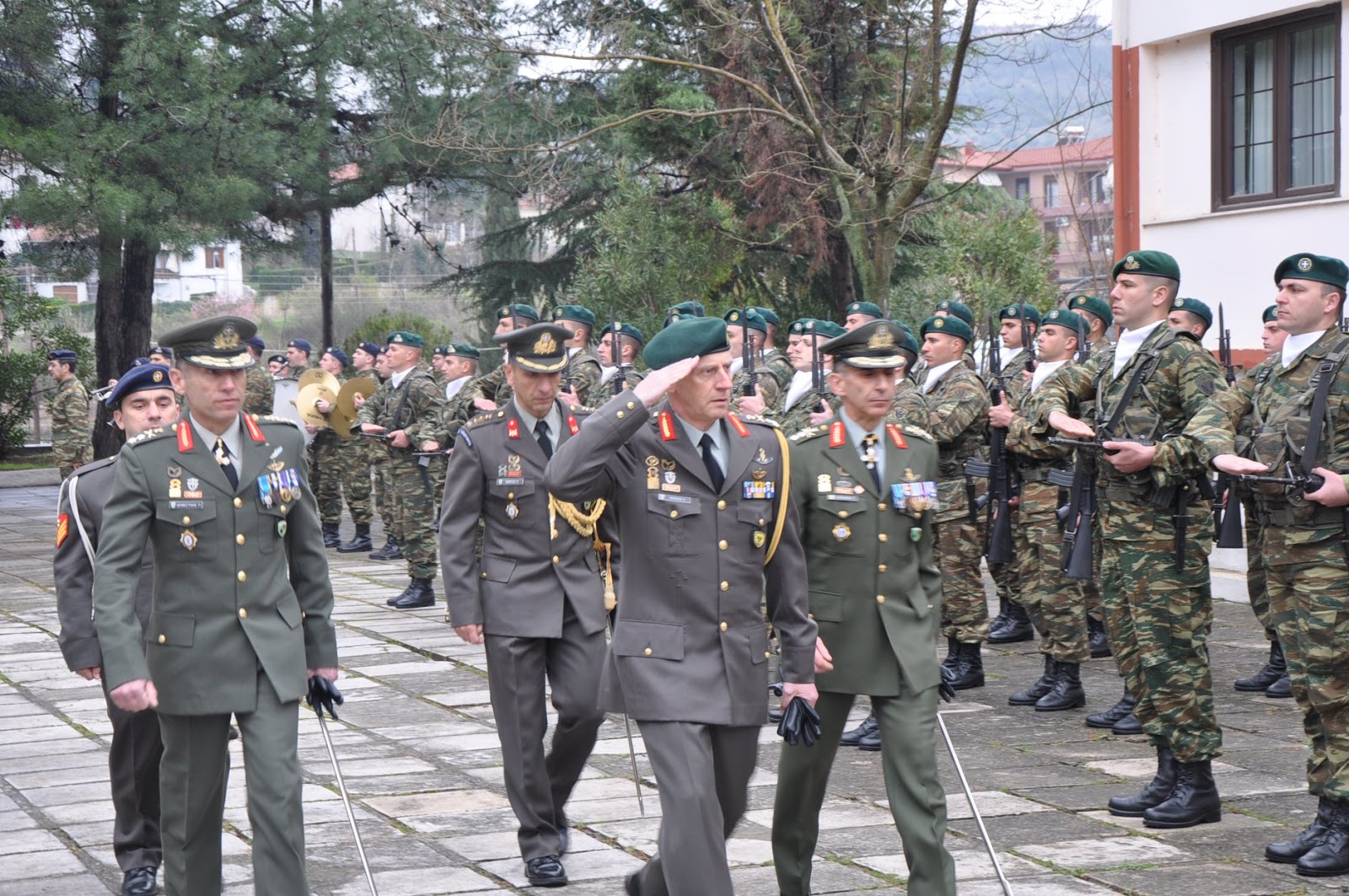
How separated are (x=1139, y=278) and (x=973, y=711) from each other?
2.98 metres

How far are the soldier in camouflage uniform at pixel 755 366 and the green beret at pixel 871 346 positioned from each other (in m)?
4.76

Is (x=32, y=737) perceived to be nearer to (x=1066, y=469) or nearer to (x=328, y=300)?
(x=1066, y=469)

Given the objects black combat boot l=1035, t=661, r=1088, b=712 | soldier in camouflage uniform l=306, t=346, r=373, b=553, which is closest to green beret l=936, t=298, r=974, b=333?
black combat boot l=1035, t=661, r=1088, b=712

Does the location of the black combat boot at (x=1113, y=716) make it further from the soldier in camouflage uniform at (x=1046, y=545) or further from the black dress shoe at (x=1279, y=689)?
the black dress shoe at (x=1279, y=689)

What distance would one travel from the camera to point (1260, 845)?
632cm

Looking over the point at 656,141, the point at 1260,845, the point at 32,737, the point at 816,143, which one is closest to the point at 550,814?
the point at 1260,845

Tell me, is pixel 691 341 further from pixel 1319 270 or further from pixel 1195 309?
pixel 1195 309

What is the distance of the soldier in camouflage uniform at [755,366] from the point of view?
11.2 m

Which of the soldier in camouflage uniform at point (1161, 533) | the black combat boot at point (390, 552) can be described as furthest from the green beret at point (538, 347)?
the black combat boot at point (390, 552)

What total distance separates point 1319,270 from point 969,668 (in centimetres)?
385

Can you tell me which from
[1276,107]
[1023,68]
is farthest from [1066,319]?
[1023,68]

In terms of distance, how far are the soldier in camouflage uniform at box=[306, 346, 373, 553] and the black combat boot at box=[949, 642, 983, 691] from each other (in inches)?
371

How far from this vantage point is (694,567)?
5012 millimetres

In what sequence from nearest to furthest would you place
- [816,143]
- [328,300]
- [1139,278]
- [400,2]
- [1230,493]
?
[1139,278]
[1230,493]
[816,143]
[400,2]
[328,300]
